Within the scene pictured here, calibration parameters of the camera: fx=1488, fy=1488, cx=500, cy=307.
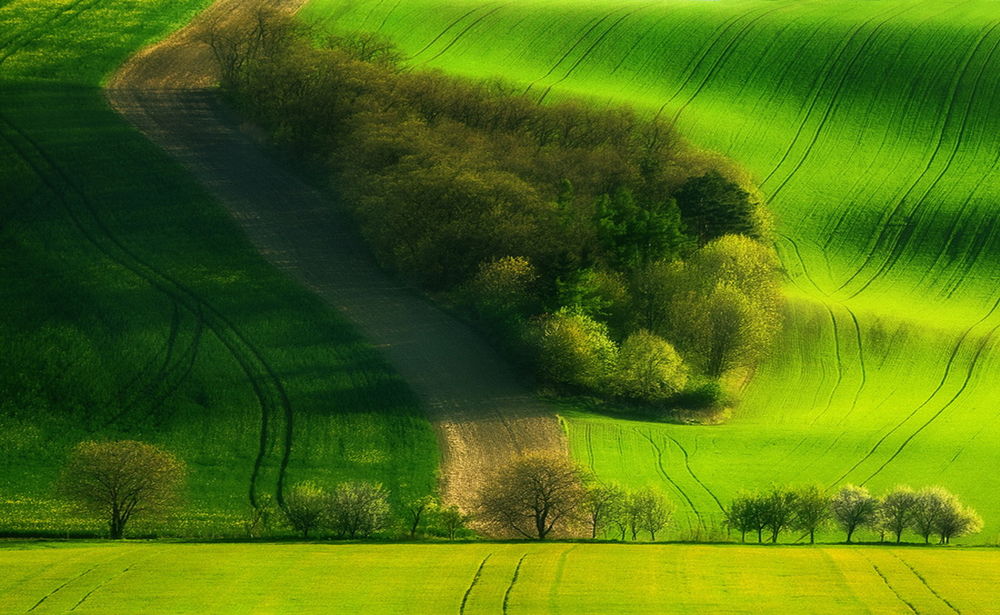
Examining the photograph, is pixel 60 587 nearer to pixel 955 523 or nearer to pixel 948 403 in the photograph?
pixel 955 523

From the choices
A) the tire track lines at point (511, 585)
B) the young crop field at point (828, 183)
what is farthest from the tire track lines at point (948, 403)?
the tire track lines at point (511, 585)

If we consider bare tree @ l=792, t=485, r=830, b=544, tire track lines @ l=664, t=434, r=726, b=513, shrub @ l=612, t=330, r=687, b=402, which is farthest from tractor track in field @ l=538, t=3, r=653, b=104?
bare tree @ l=792, t=485, r=830, b=544

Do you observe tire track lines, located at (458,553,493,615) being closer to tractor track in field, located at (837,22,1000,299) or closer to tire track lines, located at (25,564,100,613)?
tire track lines, located at (25,564,100,613)

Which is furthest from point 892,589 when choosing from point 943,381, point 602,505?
point 943,381

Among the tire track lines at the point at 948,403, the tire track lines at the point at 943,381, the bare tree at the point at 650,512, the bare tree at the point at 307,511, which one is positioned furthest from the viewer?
the tire track lines at the point at 943,381

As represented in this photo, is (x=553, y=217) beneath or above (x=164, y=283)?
above

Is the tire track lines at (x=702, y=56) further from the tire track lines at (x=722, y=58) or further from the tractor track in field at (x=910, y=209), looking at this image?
the tractor track in field at (x=910, y=209)

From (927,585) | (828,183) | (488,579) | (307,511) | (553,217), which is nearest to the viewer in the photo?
(927,585)
